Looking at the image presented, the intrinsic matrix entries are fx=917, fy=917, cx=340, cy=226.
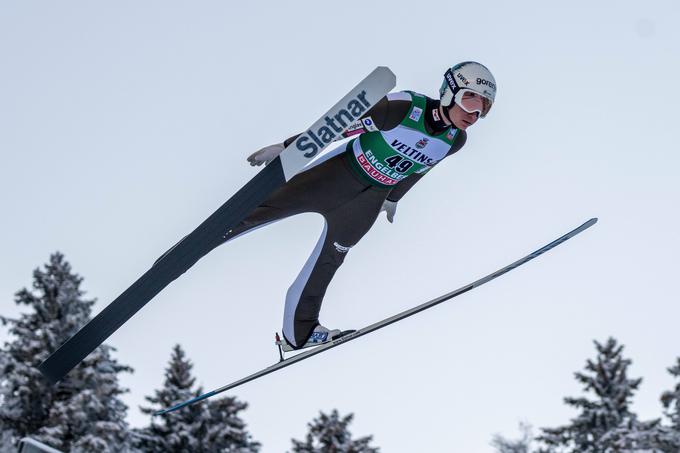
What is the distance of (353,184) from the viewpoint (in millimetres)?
5324

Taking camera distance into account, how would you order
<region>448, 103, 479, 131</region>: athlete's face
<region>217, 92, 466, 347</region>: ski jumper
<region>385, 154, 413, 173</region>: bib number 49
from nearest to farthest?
<region>448, 103, 479, 131</region>: athlete's face, <region>217, 92, 466, 347</region>: ski jumper, <region>385, 154, 413, 173</region>: bib number 49

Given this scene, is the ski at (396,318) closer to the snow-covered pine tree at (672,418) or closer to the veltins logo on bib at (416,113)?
the veltins logo on bib at (416,113)

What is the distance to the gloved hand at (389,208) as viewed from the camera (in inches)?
223

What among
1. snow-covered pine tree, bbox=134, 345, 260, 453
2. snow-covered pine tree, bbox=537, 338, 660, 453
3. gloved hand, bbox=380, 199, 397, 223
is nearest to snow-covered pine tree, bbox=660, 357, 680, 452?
snow-covered pine tree, bbox=537, 338, 660, 453

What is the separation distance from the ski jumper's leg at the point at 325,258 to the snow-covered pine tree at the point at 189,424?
693 inches

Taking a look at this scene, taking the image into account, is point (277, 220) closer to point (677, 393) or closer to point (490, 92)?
point (490, 92)

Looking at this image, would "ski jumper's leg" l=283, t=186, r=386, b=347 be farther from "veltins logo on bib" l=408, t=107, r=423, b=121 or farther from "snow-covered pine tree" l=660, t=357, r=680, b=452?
"snow-covered pine tree" l=660, t=357, r=680, b=452

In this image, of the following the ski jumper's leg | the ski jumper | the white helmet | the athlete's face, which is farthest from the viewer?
the ski jumper's leg

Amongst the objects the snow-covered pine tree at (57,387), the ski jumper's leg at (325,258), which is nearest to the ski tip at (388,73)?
the ski jumper's leg at (325,258)

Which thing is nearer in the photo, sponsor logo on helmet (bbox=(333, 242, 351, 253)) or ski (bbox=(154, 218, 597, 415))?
sponsor logo on helmet (bbox=(333, 242, 351, 253))

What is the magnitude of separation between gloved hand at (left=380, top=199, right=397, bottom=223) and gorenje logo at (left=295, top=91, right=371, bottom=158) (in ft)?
3.54

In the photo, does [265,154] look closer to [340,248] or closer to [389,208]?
[340,248]

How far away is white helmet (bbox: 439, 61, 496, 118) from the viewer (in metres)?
4.81

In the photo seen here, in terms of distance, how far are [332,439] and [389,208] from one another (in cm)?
1799
